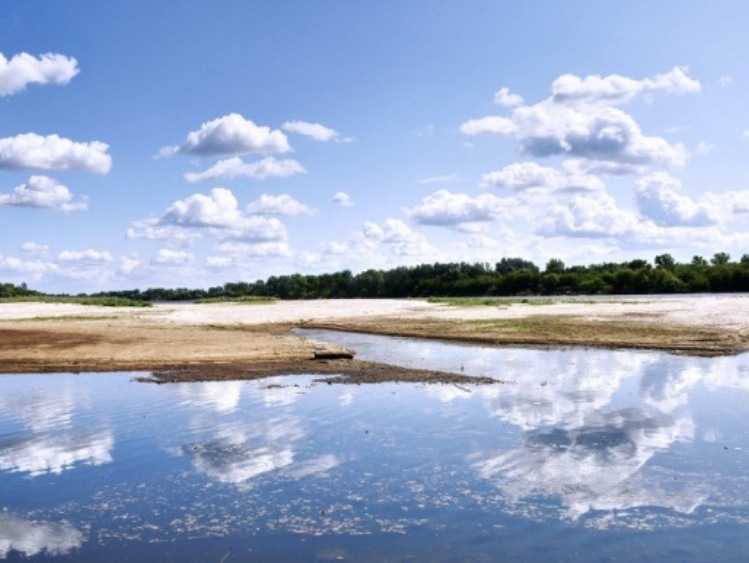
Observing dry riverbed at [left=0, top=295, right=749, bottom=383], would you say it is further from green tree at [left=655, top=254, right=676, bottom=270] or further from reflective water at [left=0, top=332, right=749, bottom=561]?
green tree at [left=655, top=254, right=676, bottom=270]

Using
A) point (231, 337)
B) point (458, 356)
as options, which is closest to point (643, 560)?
point (458, 356)

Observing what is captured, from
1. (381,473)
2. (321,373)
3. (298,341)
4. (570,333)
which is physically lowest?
(381,473)

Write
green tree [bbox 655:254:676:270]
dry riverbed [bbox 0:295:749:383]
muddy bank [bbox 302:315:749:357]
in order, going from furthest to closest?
green tree [bbox 655:254:676:270]
muddy bank [bbox 302:315:749:357]
dry riverbed [bbox 0:295:749:383]

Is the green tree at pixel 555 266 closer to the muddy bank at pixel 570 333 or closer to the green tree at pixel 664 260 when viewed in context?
the green tree at pixel 664 260

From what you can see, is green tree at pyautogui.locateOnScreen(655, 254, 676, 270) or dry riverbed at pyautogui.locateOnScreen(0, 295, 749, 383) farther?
green tree at pyautogui.locateOnScreen(655, 254, 676, 270)

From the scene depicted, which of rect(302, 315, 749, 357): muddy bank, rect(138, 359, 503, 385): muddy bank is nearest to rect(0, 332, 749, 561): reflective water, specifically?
rect(138, 359, 503, 385): muddy bank

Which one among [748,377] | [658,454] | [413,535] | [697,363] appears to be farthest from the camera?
[697,363]

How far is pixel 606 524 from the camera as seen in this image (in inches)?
426

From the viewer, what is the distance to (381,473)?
546 inches

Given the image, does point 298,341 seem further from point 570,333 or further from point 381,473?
point 381,473

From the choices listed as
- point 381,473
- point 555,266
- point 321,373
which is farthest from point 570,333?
point 555,266

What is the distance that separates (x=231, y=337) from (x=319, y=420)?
24128 mm

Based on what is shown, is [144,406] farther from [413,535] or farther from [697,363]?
[697,363]

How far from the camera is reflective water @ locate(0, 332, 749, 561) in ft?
33.9
